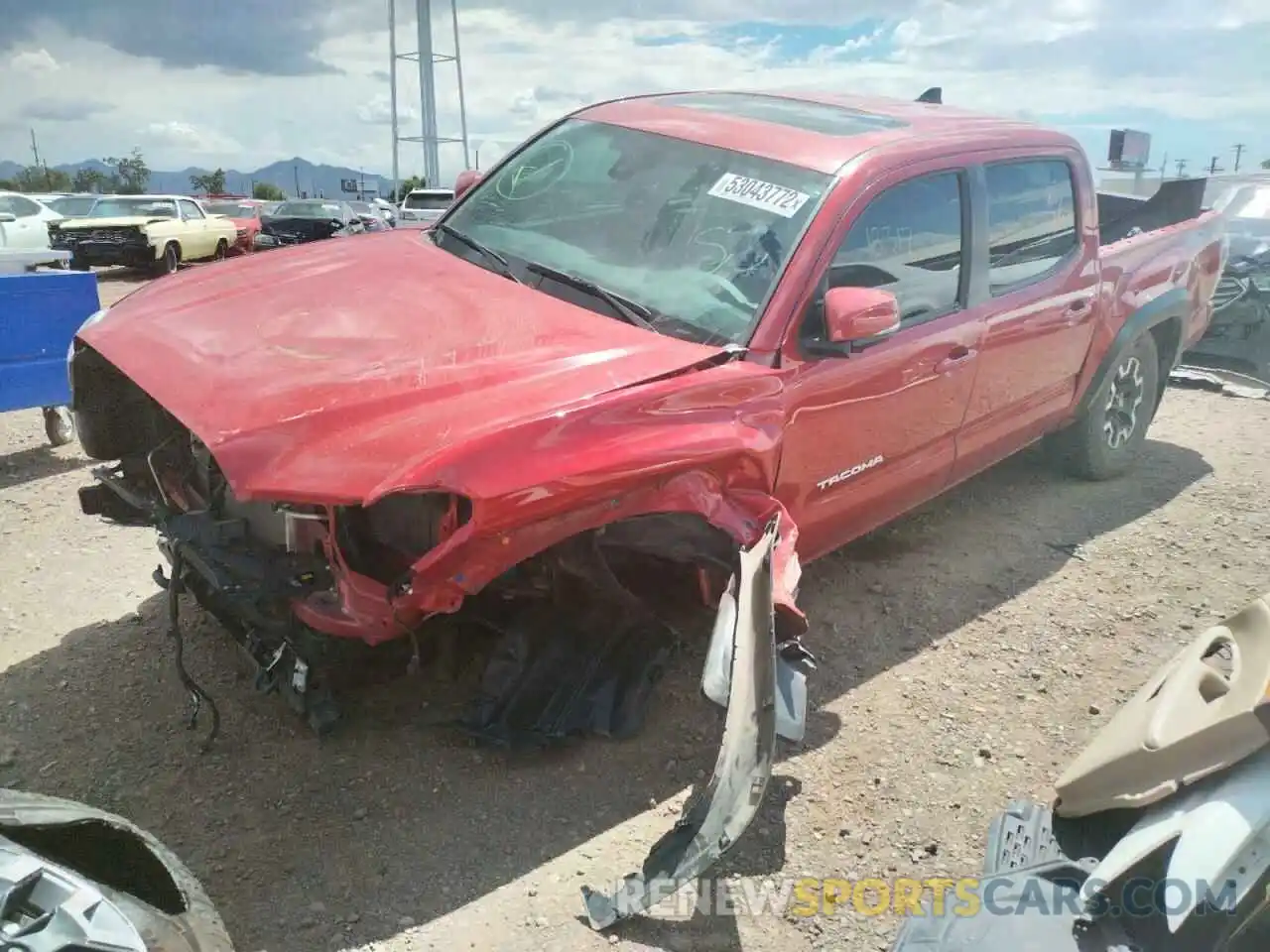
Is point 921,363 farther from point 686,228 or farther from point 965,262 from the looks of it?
point 686,228

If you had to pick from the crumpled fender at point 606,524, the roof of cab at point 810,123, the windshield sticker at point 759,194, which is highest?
the roof of cab at point 810,123

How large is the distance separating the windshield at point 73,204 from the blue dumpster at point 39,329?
14.8m

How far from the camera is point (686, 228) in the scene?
345 cm

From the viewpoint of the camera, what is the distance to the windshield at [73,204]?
18.3m

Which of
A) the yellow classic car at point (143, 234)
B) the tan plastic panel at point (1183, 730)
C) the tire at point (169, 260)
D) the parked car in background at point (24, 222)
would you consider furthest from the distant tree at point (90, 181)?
the tan plastic panel at point (1183, 730)

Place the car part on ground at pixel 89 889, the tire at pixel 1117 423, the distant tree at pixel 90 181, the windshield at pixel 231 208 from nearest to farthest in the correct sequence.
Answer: the car part on ground at pixel 89 889
the tire at pixel 1117 423
the windshield at pixel 231 208
the distant tree at pixel 90 181

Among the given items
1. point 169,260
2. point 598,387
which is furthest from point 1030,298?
point 169,260

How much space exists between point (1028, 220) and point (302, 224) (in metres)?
19.1

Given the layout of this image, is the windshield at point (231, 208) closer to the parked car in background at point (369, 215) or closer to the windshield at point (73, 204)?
the parked car in background at point (369, 215)

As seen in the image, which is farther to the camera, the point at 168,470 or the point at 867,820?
the point at 168,470

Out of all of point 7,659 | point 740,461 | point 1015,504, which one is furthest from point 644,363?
point 1015,504

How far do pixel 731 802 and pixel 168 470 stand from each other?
2.08m

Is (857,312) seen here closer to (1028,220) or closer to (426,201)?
(1028,220)

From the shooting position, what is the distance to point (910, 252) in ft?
12.1
